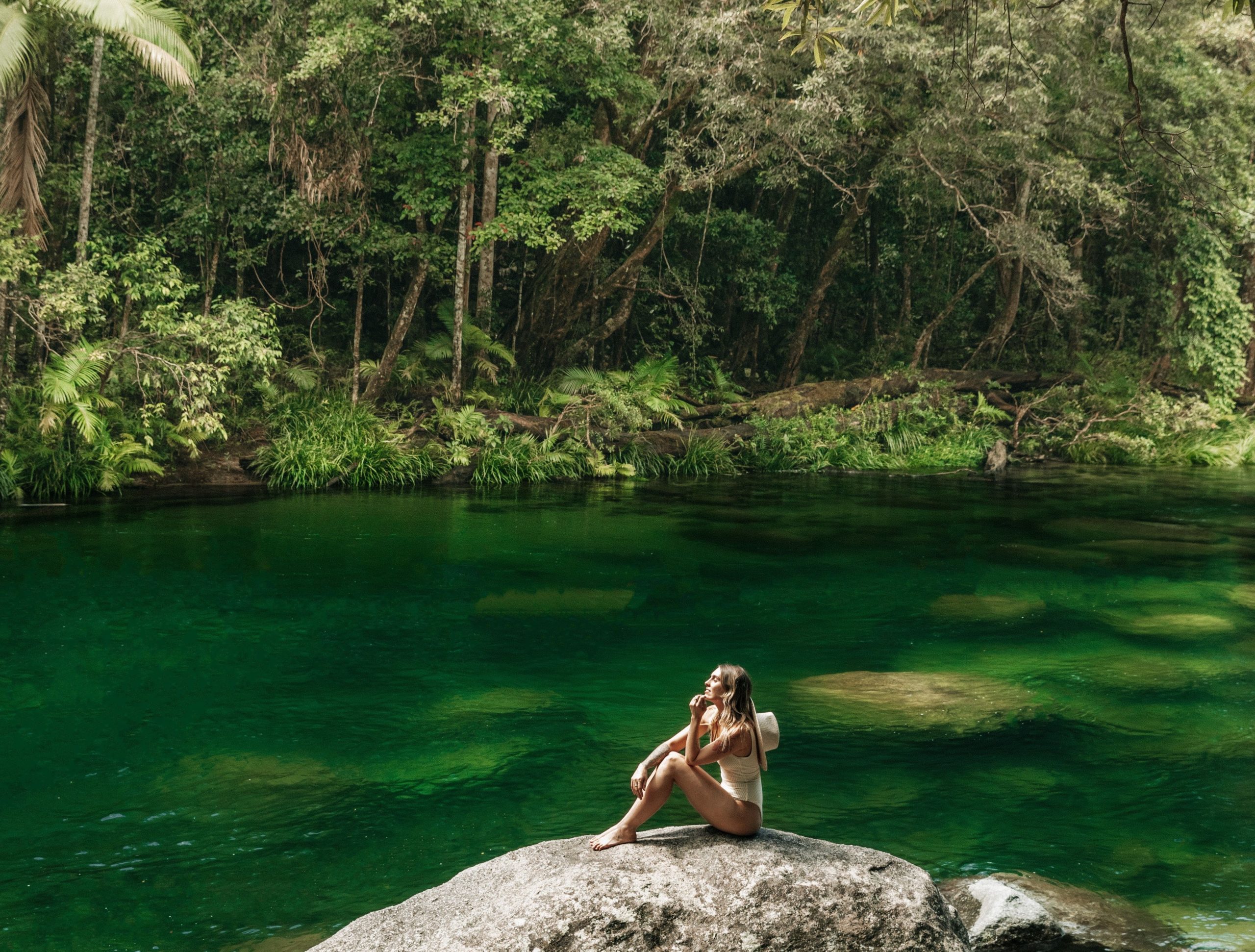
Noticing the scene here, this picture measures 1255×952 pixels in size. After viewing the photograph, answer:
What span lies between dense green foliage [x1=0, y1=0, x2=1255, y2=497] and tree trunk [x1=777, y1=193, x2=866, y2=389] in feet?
0.36

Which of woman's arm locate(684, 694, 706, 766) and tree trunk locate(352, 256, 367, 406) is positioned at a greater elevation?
tree trunk locate(352, 256, 367, 406)

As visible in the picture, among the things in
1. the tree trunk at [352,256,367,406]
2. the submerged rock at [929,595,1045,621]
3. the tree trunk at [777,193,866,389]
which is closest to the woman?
the submerged rock at [929,595,1045,621]

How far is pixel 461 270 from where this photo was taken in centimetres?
2061

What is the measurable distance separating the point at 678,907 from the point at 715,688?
0.85 m

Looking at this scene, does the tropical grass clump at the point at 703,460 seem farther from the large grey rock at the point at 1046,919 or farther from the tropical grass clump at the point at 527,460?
the large grey rock at the point at 1046,919

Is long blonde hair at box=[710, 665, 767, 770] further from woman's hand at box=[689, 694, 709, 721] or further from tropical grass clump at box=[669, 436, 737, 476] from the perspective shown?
tropical grass clump at box=[669, 436, 737, 476]

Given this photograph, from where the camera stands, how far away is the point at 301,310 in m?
24.4

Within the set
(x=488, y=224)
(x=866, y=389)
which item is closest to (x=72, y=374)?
(x=488, y=224)

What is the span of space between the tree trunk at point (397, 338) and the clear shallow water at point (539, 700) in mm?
5462

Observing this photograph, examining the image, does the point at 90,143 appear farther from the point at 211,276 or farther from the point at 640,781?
the point at 640,781

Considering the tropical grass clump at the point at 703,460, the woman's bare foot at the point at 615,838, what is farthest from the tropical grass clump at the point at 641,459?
the woman's bare foot at the point at 615,838

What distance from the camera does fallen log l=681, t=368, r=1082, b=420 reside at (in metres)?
25.0

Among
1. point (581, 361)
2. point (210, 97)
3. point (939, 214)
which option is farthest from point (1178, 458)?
point (210, 97)

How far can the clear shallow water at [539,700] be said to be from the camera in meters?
6.21
